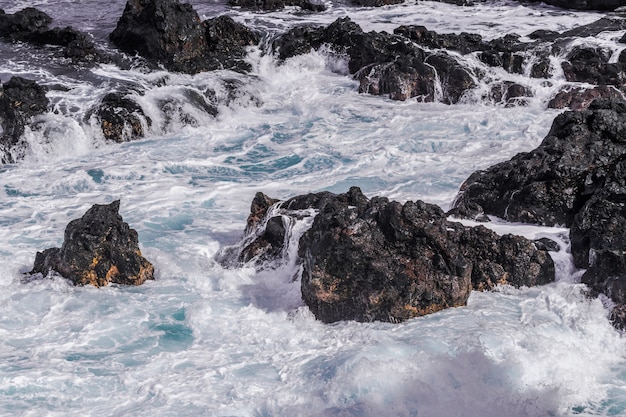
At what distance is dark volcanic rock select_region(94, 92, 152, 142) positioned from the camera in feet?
51.6

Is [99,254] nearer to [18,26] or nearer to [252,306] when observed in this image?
[252,306]

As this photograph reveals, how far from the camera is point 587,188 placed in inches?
376

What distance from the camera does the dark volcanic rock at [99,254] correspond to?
916cm

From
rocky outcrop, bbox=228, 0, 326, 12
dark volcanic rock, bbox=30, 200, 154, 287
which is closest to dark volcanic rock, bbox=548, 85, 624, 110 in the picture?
rocky outcrop, bbox=228, 0, 326, 12

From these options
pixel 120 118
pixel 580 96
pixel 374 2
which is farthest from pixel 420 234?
pixel 374 2

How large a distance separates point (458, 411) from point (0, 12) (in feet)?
62.6

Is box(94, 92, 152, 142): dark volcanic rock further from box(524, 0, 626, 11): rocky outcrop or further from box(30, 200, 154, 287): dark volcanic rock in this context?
box(524, 0, 626, 11): rocky outcrop

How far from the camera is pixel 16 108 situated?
15.5 m

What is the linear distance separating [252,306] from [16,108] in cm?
924

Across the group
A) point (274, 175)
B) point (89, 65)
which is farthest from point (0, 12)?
point (274, 175)

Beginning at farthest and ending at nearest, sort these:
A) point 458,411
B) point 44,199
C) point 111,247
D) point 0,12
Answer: point 0,12 < point 44,199 < point 111,247 < point 458,411

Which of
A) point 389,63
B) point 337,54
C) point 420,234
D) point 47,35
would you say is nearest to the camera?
point 420,234

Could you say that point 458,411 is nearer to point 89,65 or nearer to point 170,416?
point 170,416

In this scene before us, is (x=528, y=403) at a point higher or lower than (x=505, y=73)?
lower
